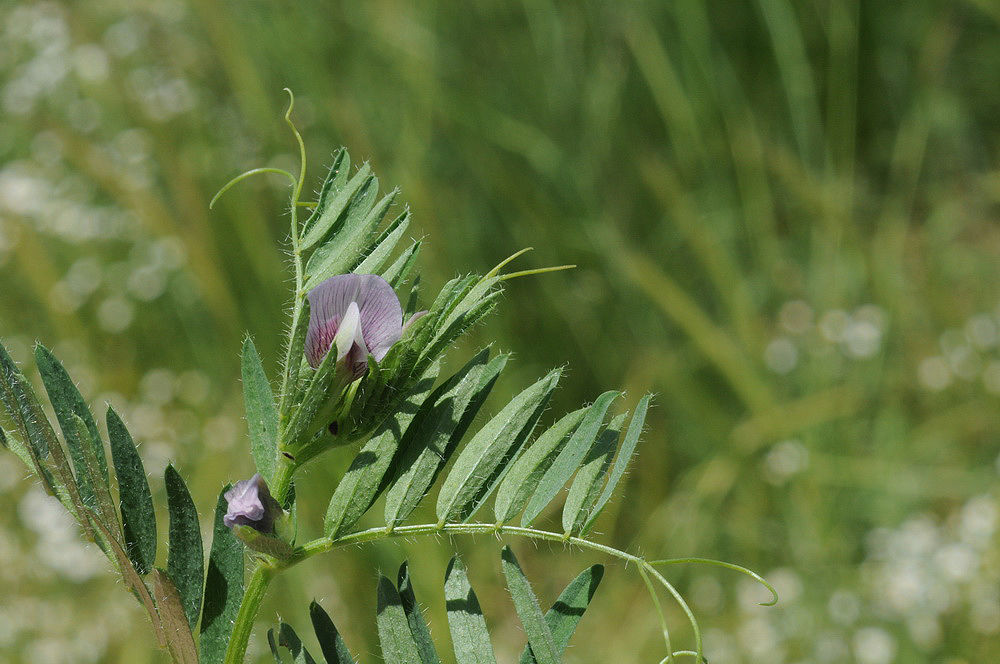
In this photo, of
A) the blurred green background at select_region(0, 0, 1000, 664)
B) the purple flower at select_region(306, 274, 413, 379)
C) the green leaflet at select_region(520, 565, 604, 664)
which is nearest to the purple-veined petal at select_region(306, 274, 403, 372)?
the purple flower at select_region(306, 274, 413, 379)

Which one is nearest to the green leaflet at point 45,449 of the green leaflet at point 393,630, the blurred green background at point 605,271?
the green leaflet at point 393,630

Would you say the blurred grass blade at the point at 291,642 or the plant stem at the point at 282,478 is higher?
the plant stem at the point at 282,478

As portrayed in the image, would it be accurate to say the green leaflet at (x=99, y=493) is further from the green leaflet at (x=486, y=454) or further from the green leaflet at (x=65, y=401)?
the green leaflet at (x=486, y=454)

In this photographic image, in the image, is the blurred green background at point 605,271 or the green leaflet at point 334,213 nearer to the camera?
the green leaflet at point 334,213

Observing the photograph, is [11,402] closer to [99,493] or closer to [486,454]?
[99,493]

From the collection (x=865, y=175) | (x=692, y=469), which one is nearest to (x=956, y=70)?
(x=865, y=175)

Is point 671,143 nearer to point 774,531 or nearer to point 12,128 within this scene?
point 774,531

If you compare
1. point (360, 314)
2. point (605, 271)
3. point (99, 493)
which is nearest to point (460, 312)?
point (360, 314)

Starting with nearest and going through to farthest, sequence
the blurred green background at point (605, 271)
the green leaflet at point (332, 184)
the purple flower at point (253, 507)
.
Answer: the purple flower at point (253, 507)
the green leaflet at point (332, 184)
the blurred green background at point (605, 271)
